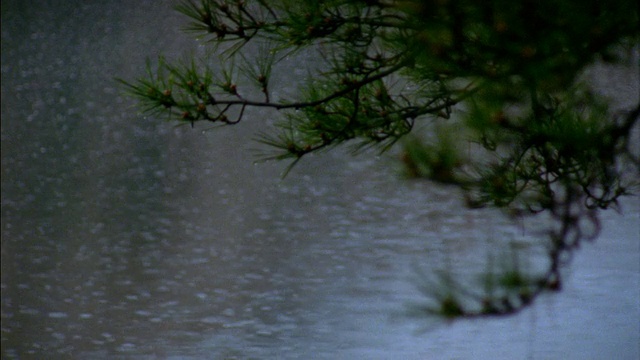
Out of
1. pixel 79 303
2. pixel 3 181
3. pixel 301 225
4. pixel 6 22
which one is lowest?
pixel 79 303

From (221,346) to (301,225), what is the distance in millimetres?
1407

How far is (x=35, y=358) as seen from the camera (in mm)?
Result: 2969

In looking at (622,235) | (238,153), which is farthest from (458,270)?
(238,153)

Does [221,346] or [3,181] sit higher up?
[3,181]

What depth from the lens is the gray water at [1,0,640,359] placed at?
305cm

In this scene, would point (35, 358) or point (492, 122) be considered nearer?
point (492, 122)

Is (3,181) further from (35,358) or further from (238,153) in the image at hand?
(35,358)

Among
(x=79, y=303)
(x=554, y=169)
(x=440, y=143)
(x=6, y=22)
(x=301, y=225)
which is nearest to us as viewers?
(x=440, y=143)

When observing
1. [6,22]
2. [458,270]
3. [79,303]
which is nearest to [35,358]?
[79,303]

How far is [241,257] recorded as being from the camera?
3.93 metres

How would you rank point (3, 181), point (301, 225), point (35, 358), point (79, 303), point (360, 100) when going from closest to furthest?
point (360, 100) → point (35, 358) → point (79, 303) → point (301, 225) → point (3, 181)

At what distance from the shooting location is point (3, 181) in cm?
522

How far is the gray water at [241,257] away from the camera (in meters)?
3.05

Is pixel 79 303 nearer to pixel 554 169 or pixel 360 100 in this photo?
Answer: pixel 360 100
